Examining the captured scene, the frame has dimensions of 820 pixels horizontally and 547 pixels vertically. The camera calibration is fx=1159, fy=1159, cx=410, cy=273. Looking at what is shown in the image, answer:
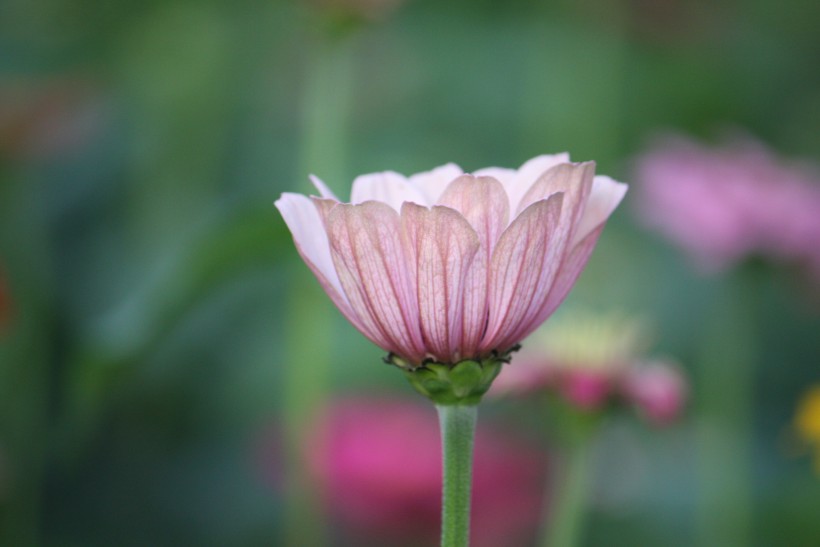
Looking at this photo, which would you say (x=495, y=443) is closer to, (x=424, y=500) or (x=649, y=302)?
(x=424, y=500)

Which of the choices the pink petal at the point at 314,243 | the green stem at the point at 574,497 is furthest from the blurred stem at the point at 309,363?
the pink petal at the point at 314,243

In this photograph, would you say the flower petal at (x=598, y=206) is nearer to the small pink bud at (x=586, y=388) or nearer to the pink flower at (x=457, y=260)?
the pink flower at (x=457, y=260)

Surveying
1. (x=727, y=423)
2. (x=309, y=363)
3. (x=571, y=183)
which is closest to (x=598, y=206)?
(x=571, y=183)

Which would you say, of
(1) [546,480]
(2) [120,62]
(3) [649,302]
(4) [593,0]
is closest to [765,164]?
(1) [546,480]

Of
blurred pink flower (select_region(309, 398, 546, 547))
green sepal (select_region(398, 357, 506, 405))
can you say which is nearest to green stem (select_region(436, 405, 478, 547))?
green sepal (select_region(398, 357, 506, 405))

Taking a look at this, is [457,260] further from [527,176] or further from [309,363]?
[309,363]

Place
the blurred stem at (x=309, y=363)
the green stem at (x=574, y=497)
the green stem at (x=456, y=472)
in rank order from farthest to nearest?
1. the blurred stem at (x=309, y=363)
2. the green stem at (x=574, y=497)
3. the green stem at (x=456, y=472)

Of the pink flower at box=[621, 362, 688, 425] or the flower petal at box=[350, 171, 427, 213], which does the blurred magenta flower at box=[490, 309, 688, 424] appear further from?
the flower petal at box=[350, 171, 427, 213]
